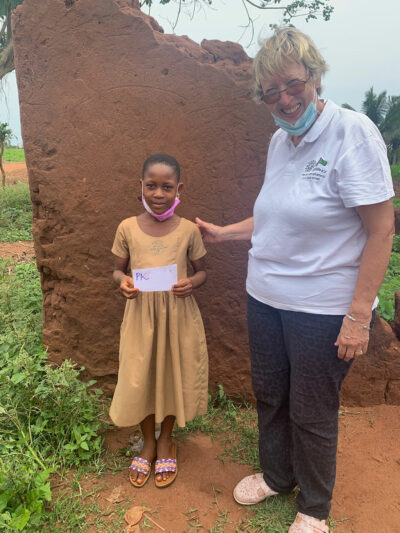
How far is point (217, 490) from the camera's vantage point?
7.44 ft

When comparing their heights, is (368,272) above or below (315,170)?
below

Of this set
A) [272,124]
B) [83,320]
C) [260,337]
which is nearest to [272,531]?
[260,337]

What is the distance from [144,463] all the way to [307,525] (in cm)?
88

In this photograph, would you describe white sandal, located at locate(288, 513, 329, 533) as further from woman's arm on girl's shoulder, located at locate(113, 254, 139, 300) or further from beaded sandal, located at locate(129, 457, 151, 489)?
woman's arm on girl's shoulder, located at locate(113, 254, 139, 300)

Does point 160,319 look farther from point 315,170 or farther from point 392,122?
point 392,122

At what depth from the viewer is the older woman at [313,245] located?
1.45m

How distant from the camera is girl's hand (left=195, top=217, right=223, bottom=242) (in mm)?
2209

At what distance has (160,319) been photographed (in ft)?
6.84

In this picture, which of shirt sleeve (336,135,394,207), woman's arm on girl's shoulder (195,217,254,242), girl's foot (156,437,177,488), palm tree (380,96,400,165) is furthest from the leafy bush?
palm tree (380,96,400,165)

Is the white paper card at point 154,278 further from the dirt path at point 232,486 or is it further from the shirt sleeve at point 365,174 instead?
the dirt path at point 232,486

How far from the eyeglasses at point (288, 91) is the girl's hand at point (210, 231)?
30.0 inches

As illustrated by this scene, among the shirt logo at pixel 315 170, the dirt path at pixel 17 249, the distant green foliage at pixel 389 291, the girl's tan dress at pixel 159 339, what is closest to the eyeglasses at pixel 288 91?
the shirt logo at pixel 315 170

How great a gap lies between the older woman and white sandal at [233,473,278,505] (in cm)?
27

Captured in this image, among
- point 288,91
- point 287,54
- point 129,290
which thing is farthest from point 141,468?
point 287,54
